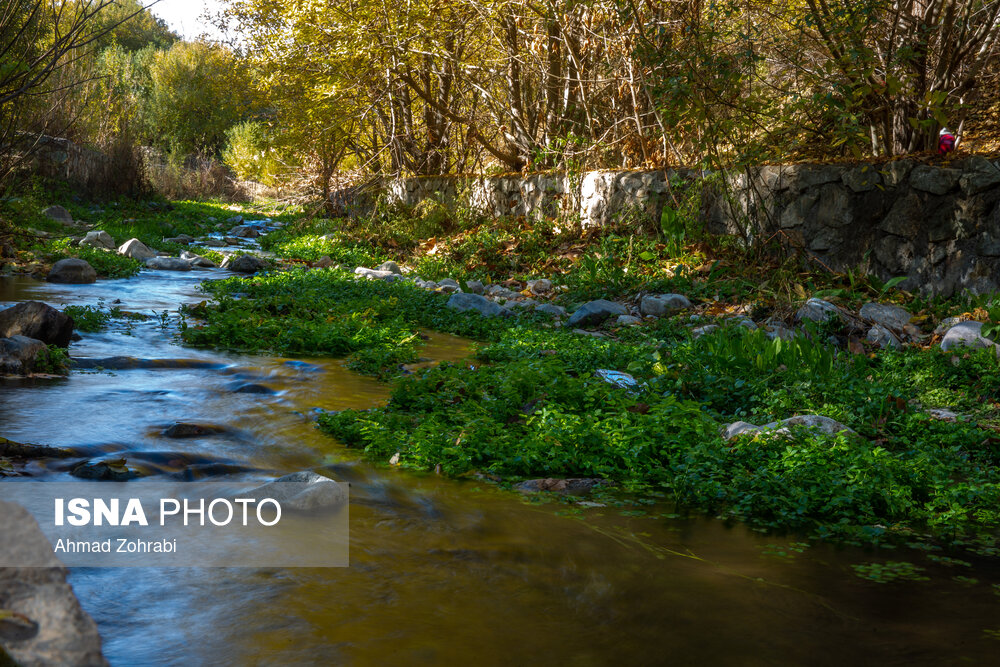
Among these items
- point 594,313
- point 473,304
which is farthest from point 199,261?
point 594,313

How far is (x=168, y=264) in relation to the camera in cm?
1415

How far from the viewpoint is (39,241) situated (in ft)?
40.1

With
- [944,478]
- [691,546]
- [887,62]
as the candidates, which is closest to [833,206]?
[887,62]

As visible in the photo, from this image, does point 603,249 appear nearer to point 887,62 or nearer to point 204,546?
point 887,62

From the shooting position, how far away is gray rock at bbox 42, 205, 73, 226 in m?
16.5

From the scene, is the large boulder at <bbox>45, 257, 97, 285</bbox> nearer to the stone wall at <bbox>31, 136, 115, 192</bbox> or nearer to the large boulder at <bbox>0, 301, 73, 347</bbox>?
the large boulder at <bbox>0, 301, 73, 347</bbox>

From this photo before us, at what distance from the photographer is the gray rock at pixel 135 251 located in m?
14.5

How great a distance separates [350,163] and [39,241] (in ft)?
50.3

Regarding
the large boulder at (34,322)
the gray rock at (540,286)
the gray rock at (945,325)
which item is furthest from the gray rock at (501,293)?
the large boulder at (34,322)

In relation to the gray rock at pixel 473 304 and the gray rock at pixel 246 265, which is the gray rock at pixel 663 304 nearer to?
the gray rock at pixel 473 304

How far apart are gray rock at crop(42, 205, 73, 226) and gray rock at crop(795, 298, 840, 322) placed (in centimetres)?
1528

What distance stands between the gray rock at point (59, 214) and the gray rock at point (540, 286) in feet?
36.6

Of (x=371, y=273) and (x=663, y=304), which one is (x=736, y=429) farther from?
(x=371, y=273)

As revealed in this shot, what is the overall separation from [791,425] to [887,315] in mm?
3976
